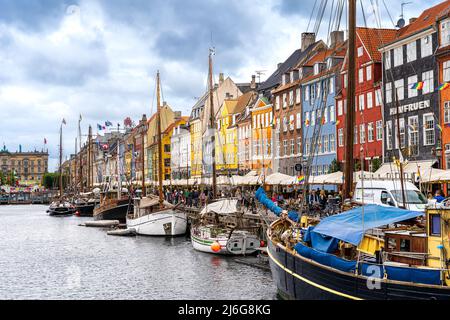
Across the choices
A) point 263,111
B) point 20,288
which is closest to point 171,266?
point 20,288

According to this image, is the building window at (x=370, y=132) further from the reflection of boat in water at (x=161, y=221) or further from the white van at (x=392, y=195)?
the white van at (x=392, y=195)

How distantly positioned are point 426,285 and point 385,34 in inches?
2066

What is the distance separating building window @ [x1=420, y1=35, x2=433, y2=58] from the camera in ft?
185

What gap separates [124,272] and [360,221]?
1988 centimetres

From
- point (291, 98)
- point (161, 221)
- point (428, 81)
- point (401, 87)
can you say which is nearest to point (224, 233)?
point (161, 221)

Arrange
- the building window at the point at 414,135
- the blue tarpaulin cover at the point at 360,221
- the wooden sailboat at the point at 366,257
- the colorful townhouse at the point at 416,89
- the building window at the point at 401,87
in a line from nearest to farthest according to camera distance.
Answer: the wooden sailboat at the point at 366,257 < the blue tarpaulin cover at the point at 360,221 < the colorful townhouse at the point at 416,89 < the building window at the point at 414,135 < the building window at the point at 401,87

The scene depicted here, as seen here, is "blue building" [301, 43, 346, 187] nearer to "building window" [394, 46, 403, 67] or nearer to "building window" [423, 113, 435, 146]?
"building window" [394, 46, 403, 67]

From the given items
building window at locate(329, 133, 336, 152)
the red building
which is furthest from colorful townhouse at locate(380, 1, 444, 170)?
building window at locate(329, 133, 336, 152)

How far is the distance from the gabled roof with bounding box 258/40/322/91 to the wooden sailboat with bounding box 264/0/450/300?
209 ft

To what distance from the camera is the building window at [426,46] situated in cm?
5650

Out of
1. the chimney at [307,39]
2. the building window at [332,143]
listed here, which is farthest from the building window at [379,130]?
the chimney at [307,39]

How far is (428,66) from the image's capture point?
56.7 metres

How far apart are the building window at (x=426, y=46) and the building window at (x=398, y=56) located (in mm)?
2957

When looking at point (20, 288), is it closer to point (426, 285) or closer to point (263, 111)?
point (426, 285)
